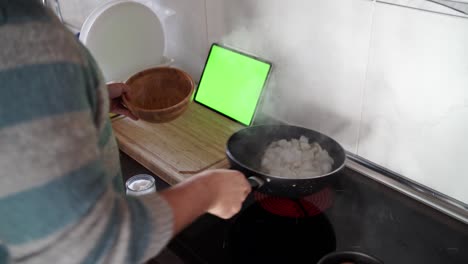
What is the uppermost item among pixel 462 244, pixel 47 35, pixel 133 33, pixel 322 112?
pixel 47 35

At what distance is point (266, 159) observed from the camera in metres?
1.00

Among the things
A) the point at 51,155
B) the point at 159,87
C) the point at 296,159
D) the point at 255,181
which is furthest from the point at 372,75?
the point at 51,155

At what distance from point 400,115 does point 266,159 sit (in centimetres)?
31

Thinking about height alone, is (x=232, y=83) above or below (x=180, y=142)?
above

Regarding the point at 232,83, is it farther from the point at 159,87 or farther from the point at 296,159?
the point at 296,159

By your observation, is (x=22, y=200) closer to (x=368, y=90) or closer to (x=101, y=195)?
(x=101, y=195)

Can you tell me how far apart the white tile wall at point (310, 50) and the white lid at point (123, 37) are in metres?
0.24

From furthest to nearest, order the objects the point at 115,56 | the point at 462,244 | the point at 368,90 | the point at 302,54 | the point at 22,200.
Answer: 1. the point at 115,56
2. the point at 302,54
3. the point at 368,90
4. the point at 462,244
5. the point at 22,200

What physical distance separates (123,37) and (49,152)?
996 millimetres

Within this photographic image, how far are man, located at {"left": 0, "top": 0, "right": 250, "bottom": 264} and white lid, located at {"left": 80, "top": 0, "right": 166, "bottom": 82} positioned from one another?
858 millimetres

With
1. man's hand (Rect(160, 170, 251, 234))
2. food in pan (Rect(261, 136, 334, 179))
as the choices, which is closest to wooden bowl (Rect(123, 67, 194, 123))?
food in pan (Rect(261, 136, 334, 179))

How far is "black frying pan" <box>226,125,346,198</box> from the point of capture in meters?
0.85

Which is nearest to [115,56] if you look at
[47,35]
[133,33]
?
[133,33]

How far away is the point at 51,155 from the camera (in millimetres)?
409
